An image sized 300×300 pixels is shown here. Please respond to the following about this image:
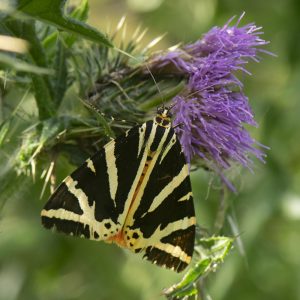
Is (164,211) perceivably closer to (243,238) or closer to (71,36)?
(71,36)

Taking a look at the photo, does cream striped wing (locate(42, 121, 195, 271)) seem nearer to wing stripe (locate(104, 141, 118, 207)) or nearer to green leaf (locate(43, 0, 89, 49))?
wing stripe (locate(104, 141, 118, 207))

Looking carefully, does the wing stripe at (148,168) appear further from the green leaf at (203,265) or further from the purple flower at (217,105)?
the green leaf at (203,265)

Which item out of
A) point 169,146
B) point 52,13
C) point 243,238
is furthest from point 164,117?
point 243,238

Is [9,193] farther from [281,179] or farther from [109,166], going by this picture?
[281,179]

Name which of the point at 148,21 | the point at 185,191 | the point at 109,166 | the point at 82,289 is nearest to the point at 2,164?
the point at 109,166

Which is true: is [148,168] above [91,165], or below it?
above

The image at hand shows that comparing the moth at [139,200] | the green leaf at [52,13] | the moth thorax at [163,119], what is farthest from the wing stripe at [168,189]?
the green leaf at [52,13]
